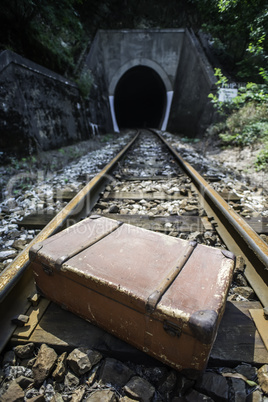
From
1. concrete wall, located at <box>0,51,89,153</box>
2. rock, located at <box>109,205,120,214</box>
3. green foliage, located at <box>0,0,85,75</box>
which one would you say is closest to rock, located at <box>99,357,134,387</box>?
rock, located at <box>109,205,120,214</box>

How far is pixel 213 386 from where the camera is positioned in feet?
3.08

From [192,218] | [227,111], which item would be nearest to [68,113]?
[227,111]

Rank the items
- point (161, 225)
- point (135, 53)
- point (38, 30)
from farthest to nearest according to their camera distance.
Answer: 1. point (135, 53)
2. point (38, 30)
3. point (161, 225)

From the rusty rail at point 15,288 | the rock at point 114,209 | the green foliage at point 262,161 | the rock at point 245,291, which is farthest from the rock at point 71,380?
the green foliage at point 262,161

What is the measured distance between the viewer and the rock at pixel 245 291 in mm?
1415

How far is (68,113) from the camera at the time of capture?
711 cm

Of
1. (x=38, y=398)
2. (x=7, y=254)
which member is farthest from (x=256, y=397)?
(x=7, y=254)

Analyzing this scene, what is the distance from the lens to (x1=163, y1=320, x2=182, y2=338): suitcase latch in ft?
2.88

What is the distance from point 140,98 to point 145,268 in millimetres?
26165

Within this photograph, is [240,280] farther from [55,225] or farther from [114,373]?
[55,225]

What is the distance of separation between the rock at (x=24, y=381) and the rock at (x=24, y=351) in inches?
3.9

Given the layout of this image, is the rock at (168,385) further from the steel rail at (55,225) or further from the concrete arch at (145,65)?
the concrete arch at (145,65)

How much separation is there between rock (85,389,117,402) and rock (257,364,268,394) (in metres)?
0.68

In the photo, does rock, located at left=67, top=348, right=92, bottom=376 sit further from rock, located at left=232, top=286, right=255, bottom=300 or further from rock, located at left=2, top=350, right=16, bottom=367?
rock, located at left=232, top=286, right=255, bottom=300
